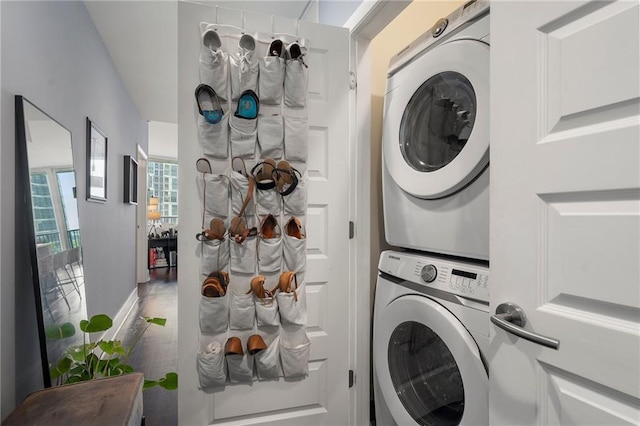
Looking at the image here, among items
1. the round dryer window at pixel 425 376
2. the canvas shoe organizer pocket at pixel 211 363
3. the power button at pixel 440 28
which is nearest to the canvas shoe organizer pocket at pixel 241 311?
the canvas shoe organizer pocket at pixel 211 363

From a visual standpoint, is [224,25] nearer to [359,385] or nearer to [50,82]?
[50,82]

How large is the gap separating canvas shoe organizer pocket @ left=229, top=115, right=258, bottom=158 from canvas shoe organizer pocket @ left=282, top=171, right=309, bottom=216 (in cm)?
26

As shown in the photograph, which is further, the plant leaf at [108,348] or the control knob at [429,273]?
the plant leaf at [108,348]

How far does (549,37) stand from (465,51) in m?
0.47

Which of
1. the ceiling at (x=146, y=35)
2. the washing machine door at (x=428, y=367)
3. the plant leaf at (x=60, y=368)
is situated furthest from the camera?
the ceiling at (x=146, y=35)

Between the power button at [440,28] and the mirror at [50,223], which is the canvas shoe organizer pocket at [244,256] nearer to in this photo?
the mirror at [50,223]

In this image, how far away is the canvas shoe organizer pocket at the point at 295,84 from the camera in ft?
4.93

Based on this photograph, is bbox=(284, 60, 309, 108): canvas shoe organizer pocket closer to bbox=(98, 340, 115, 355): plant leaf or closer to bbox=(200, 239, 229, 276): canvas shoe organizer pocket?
bbox=(200, 239, 229, 276): canvas shoe organizer pocket

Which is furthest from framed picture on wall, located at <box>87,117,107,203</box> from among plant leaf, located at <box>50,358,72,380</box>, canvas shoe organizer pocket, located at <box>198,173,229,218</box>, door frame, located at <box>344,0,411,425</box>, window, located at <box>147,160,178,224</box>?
window, located at <box>147,160,178,224</box>

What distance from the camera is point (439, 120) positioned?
4.33ft

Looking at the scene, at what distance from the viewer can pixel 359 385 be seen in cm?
170

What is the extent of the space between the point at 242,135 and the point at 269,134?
0.12 metres

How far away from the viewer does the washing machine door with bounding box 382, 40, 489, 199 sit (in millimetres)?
1076

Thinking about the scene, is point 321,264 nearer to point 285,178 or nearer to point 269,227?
point 269,227
